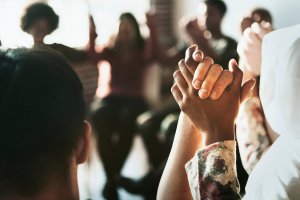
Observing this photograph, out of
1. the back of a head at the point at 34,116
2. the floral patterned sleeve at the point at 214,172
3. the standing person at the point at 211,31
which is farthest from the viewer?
the standing person at the point at 211,31

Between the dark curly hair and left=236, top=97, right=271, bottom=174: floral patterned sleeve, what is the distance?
1.79ft

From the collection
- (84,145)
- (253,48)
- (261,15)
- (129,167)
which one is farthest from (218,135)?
(129,167)

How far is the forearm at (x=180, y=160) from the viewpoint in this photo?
3.04 feet

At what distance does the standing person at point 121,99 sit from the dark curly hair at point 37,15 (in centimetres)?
102

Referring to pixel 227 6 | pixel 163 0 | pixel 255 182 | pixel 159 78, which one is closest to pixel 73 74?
pixel 255 182

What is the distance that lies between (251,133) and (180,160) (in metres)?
0.37

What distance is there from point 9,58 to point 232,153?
17.4 inches

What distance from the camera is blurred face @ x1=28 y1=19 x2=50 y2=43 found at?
1.05 meters

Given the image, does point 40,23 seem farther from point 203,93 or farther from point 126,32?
point 126,32

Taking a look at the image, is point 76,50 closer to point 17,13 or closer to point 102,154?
point 17,13

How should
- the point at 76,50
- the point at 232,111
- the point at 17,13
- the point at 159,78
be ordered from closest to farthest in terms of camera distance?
1. the point at 232,111
2. the point at 17,13
3. the point at 76,50
4. the point at 159,78

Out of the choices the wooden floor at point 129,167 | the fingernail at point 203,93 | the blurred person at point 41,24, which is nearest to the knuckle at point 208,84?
the fingernail at point 203,93

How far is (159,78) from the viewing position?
9.05 ft

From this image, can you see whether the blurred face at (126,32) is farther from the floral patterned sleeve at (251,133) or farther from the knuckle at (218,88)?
the knuckle at (218,88)
